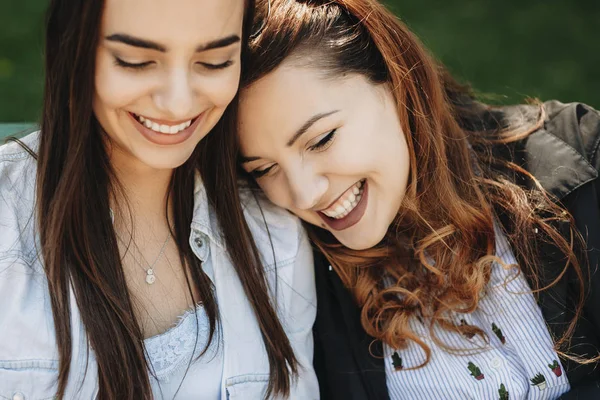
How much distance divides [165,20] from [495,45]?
296cm

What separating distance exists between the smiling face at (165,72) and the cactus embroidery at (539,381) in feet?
3.50

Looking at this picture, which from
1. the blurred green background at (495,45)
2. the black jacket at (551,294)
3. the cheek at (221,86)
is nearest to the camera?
the cheek at (221,86)

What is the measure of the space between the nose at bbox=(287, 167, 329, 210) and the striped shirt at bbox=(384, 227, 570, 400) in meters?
0.49

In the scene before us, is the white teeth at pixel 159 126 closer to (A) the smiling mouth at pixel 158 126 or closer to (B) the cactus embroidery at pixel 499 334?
(A) the smiling mouth at pixel 158 126

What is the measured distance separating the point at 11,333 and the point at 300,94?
851 millimetres

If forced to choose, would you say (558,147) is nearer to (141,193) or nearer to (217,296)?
(217,296)

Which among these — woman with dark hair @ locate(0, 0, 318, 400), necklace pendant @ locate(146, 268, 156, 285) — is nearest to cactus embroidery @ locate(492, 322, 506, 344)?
woman with dark hair @ locate(0, 0, 318, 400)

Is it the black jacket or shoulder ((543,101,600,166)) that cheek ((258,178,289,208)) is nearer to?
the black jacket

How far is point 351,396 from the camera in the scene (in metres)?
2.28

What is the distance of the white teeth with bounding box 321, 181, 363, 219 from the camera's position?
7.21ft

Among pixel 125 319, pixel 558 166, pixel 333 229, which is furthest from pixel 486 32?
pixel 125 319

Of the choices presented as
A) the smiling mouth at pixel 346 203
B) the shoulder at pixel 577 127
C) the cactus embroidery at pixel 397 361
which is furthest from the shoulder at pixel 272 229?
the shoulder at pixel 577 127

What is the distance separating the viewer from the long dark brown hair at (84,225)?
176 centimetres

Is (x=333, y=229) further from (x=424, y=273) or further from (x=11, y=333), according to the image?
(x=11, y=333)
